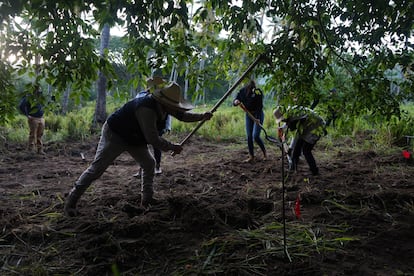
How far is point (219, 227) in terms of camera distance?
3.08m

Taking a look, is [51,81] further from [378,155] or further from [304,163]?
[378,155]

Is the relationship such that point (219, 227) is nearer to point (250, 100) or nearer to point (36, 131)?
point (250, 100)

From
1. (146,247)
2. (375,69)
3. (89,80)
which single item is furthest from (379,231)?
(89,80)

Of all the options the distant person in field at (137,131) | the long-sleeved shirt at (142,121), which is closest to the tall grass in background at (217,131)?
the distant person in field at (137,131)

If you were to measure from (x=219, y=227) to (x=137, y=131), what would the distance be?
4.20ft

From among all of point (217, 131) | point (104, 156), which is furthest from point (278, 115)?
point (217, 131)

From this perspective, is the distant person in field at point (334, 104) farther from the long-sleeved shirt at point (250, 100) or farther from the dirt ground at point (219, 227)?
the long-sleeved shirt at point (250, 100)

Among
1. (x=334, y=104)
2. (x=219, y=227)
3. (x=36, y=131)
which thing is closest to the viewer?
(x=219, y=227)

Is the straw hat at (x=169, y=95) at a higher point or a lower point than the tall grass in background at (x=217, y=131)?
higher

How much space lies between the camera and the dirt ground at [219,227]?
8.34ft

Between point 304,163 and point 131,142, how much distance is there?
378cm

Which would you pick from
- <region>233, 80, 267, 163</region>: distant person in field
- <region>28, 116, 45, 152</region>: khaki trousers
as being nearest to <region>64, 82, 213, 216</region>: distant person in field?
<region>233, 80, 267, 163</region>: distant person in field

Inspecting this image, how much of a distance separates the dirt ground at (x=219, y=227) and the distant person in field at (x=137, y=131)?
41 cm

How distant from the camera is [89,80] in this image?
8.33 ft
